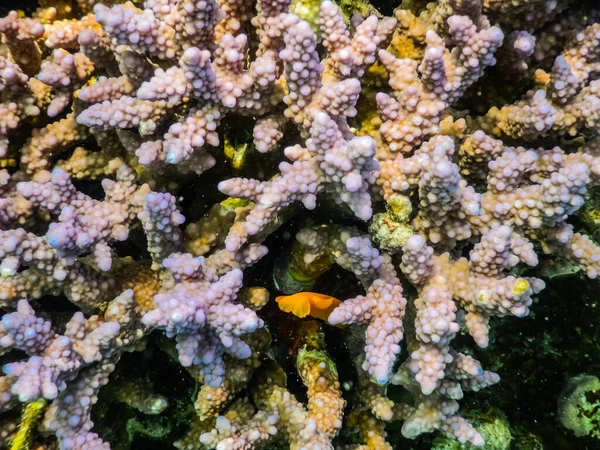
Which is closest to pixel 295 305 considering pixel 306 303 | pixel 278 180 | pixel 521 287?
pixel 306 303

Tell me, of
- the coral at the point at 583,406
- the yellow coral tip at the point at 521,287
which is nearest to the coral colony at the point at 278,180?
the yellow coral tip at the point at 521,287

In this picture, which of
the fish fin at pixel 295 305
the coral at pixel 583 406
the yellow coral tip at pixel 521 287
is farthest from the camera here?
the coral at pixel 583 406

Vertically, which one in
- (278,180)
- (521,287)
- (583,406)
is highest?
(278,180)

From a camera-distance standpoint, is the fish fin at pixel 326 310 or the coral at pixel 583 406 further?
the coral at pixel 583 406

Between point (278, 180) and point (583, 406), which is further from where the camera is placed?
point (583, 406)

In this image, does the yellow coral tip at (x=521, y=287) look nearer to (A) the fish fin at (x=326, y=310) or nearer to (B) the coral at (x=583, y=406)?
(A) the fish fin at (x=326, y=310)

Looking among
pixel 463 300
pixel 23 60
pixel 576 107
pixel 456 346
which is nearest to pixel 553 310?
pixel 456 346

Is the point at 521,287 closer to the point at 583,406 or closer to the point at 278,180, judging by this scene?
the point at 278,180

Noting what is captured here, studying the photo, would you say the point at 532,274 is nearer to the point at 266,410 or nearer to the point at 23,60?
the point at 266,410
